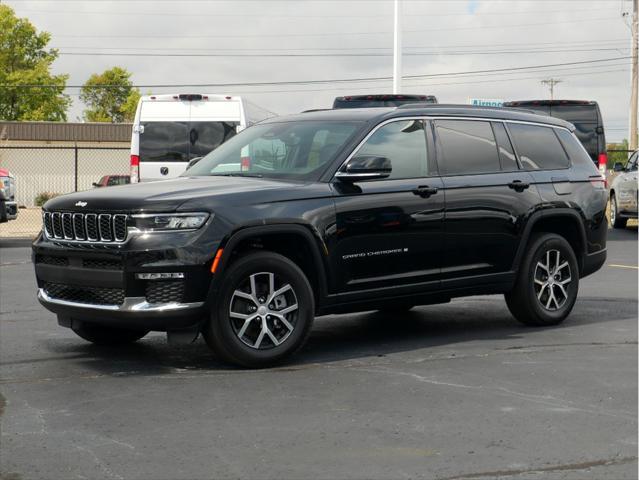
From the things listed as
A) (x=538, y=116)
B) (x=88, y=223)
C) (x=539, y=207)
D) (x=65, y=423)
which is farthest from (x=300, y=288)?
(x=538, y=116)

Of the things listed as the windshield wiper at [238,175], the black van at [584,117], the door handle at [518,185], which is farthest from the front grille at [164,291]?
the black van at [584,117]

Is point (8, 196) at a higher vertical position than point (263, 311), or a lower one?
higher

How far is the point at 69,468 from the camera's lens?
4.92 metres

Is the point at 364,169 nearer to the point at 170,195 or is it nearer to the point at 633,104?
the point at 170,195

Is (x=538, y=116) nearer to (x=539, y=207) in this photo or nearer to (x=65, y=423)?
(x=539, y=207)

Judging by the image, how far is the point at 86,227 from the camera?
720cm

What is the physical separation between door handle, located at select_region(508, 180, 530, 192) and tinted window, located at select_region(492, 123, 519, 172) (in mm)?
135

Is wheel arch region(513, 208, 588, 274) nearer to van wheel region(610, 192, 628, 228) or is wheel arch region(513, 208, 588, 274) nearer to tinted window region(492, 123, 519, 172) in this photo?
tinted window region(492, 123, 519, 172)

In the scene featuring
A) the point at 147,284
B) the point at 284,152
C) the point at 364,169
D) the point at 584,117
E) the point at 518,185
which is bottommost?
the point at 147,284

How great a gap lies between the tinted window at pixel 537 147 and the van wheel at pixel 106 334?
11.5 feet

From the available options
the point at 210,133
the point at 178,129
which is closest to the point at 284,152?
the point at 210,133

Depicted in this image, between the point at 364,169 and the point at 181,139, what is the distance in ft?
39.2

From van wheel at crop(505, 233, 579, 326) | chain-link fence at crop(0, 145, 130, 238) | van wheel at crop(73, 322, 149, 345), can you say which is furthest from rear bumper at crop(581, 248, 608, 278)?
A: chain-link fence at crop(0, 145, 130, 238)

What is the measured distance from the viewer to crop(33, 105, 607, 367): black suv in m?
6.98
